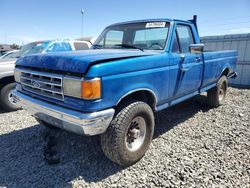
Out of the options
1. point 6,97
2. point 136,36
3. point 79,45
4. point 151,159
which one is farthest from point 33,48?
point 151,159

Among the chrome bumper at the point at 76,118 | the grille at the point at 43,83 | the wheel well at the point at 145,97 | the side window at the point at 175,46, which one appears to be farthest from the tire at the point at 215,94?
the grille at the point at 43,83

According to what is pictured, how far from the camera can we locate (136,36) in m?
3.85

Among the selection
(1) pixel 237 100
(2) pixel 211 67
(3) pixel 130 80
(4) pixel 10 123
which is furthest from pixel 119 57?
(1) pixel 237 100

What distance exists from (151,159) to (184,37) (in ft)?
7.87

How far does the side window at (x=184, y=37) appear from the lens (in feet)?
12.3

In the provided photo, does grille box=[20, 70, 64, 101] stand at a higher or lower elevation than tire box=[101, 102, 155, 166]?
higher

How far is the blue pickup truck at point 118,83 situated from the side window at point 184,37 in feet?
0.06

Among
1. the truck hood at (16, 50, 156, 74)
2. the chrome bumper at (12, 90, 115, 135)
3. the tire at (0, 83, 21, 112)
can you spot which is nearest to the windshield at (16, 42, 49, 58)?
the tire at (0, 83, 21, 112)

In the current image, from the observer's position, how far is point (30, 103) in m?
2.78

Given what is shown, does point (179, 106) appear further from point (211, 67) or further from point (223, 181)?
point (223, 181)

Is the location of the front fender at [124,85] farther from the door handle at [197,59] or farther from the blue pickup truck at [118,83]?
the door handle at [197,59]

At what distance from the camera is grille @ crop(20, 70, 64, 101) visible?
2416mm

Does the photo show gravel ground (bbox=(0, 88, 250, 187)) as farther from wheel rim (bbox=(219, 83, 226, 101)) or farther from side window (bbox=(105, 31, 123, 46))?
side window (bbox=(105, 31, 123, 46))

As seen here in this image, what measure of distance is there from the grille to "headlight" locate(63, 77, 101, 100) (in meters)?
0.20
